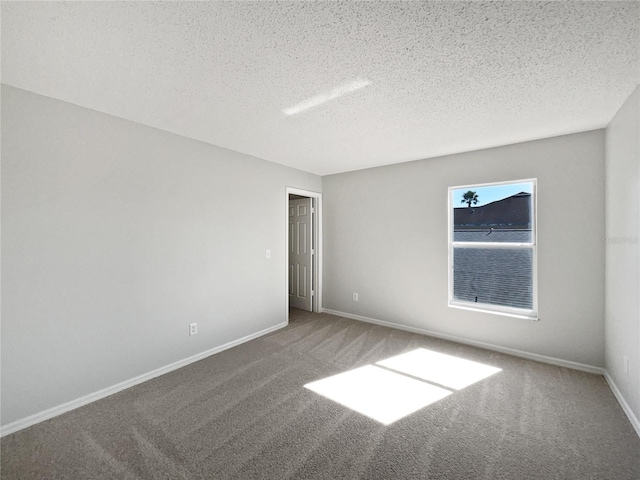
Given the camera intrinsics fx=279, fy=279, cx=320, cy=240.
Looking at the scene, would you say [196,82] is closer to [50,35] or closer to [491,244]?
[50,35]

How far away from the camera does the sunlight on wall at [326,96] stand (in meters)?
1.95

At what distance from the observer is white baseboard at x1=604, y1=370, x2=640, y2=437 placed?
1.95 m

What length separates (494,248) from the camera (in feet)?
11.0

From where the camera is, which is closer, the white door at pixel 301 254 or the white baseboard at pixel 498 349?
the white baseboard at pixel 498 349

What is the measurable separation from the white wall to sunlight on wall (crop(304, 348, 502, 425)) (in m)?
1.58

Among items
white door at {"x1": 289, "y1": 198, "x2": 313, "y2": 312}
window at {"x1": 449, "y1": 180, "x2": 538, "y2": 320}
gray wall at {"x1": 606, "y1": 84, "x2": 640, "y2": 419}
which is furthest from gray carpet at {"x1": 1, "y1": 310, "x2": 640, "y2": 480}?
white door at {"x1": 289, "y1": 198, "x2": 313, "y2": 312}

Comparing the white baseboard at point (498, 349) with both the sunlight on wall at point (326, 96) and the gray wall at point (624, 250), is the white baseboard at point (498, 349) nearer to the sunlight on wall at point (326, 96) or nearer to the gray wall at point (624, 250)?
the gray wall at point (624, 250)

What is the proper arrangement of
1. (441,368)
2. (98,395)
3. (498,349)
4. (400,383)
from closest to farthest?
(98,395), (400,383), (441,368), (498,349)

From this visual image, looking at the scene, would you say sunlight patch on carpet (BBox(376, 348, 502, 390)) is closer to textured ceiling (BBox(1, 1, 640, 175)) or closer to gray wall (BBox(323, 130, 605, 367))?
gray wall (BBox(323, 130, 605, 367))

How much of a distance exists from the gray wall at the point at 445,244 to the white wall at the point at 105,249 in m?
1.74

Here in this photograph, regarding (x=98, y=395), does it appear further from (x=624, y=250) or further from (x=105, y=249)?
(x=624, y=250)

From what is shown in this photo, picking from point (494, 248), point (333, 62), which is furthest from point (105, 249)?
point (494, 248)

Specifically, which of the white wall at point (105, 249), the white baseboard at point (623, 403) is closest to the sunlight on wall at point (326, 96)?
the white wall at point (105, 249)

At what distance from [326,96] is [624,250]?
2.65 metres
